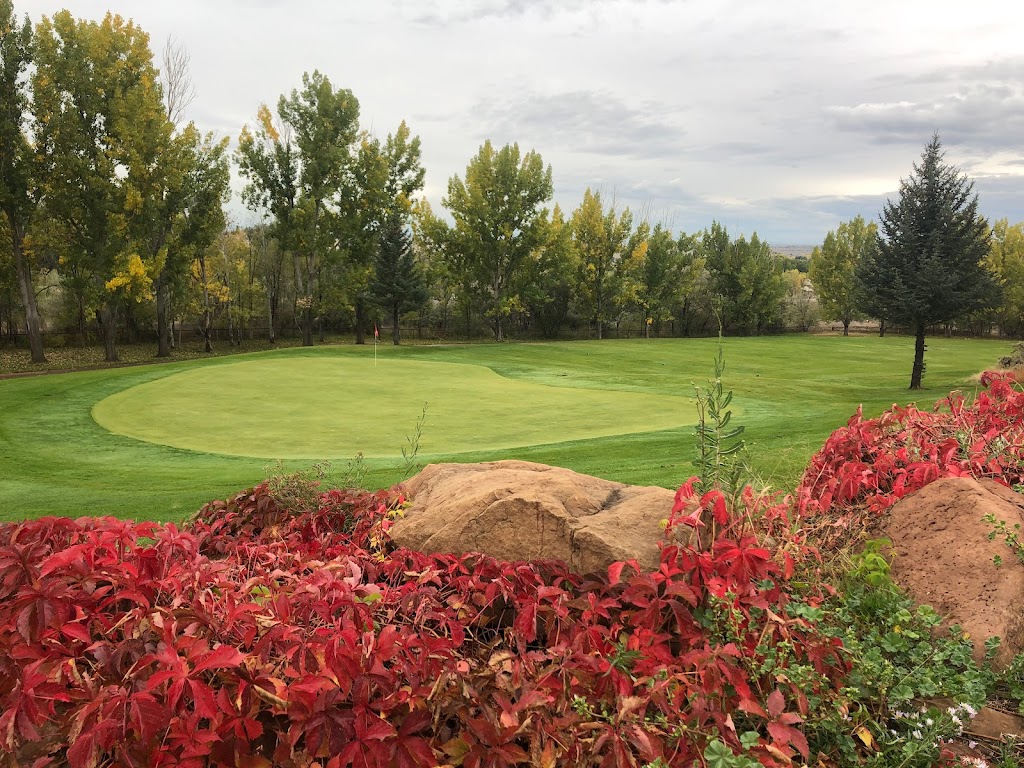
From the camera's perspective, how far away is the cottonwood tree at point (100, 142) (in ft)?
88.9

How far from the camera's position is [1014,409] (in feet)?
16.4

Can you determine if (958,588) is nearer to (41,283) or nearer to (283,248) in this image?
(283,248)

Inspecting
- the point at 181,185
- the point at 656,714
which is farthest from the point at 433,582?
the point at 181,185

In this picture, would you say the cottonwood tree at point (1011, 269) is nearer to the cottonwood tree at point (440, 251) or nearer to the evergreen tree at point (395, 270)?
the cottonwood tree at point (440, 251)

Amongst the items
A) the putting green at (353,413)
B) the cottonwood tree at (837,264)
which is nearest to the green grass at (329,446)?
the putting green at (353,413)

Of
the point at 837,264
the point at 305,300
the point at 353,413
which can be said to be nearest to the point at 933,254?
the point at 353,413

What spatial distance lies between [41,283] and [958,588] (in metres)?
49.2

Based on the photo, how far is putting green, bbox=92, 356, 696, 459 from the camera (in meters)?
11.0

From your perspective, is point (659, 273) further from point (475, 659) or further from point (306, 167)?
point (475, 659)

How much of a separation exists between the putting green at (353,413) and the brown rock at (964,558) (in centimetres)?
724

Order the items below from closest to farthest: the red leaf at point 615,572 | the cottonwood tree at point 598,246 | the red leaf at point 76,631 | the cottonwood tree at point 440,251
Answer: the red leaf at point 76,631 < the red leaf at point 615,572 < the cottonwood tree at point 440,251 < the cottonwood tree at point 598,246

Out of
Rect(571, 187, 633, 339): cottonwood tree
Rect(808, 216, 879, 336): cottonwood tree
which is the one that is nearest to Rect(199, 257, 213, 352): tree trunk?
Rect(571, 187, 633, 339): cottonwood tree

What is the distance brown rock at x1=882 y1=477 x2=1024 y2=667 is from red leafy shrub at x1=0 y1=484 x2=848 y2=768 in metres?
0.72

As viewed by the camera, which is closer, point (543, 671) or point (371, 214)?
point (543, 671)
